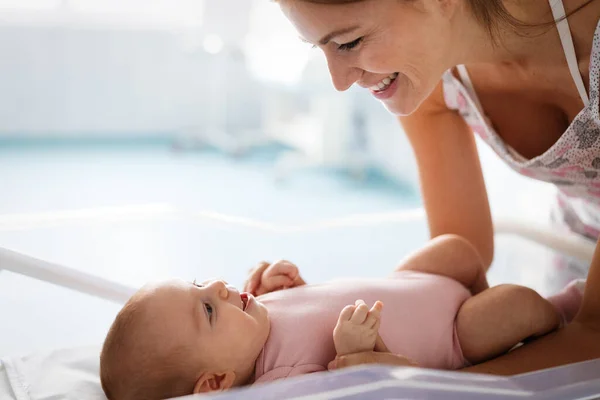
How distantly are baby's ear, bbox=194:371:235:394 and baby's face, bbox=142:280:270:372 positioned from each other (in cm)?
1

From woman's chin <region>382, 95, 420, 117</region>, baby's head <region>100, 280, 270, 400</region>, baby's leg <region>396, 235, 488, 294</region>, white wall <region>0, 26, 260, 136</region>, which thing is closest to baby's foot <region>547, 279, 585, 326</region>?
baby's leg <region>396, 235, 488, 294</region>

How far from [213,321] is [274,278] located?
201 mm

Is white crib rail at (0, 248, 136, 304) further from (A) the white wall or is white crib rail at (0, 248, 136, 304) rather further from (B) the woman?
(A) the white wall

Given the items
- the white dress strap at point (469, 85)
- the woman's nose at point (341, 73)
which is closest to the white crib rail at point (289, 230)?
the white dress strap at point (469, 85)

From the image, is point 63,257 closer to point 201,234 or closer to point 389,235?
point 201,234

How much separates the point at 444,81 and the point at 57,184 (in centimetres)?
299

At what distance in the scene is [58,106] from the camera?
4.79 metres

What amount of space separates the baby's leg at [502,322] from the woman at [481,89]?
3 centimetres

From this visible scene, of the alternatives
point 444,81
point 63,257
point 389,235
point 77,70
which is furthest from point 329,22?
point 77,70

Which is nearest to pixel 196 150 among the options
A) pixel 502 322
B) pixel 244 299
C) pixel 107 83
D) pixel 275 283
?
pixel 107 83

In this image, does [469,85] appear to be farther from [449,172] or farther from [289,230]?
[289,230]

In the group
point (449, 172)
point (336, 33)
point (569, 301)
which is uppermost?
point (336, 33)

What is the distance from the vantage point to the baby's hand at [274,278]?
1167 mm

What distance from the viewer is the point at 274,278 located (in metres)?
1.16
